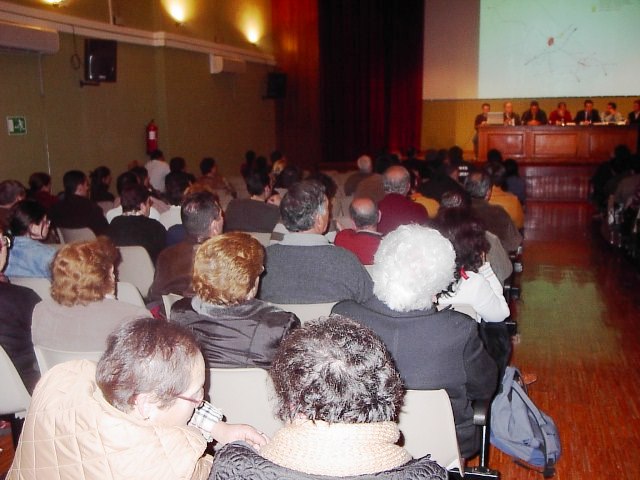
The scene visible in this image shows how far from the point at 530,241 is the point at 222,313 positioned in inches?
250

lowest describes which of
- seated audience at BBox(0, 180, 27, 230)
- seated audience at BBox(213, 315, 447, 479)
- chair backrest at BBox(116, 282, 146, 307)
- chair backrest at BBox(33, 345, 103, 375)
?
chair backrest at BBox(33, 345, 103, 375)

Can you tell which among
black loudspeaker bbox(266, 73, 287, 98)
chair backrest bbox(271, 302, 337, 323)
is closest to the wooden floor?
chair backrest bbox(271, 302, 337, 323)

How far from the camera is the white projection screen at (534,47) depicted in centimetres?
1299

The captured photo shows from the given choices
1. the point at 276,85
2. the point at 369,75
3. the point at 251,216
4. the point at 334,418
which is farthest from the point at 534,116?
the point at 334,418

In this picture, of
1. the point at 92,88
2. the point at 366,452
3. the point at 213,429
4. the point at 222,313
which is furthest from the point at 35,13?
the point at 366,452

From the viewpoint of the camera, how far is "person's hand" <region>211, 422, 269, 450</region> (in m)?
1.85

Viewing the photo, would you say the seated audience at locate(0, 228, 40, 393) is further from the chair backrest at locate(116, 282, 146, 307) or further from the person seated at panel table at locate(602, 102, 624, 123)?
the person seated at panel table at locate(602, 102, 624, 123)

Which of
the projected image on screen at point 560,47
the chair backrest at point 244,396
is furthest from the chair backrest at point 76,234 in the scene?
the projected image on screen at point 560,47

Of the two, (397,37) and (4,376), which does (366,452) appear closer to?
(4,376)

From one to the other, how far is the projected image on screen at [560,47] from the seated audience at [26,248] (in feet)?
39.8

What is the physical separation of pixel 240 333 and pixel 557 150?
1091cm

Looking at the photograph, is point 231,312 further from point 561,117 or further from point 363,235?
point 561,117

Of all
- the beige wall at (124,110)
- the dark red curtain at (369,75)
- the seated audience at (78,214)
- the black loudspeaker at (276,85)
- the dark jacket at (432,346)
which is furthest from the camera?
the dark red curtain at (369,75)

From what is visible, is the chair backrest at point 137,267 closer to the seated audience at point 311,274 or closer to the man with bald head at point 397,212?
the seated audience at point 311,274
